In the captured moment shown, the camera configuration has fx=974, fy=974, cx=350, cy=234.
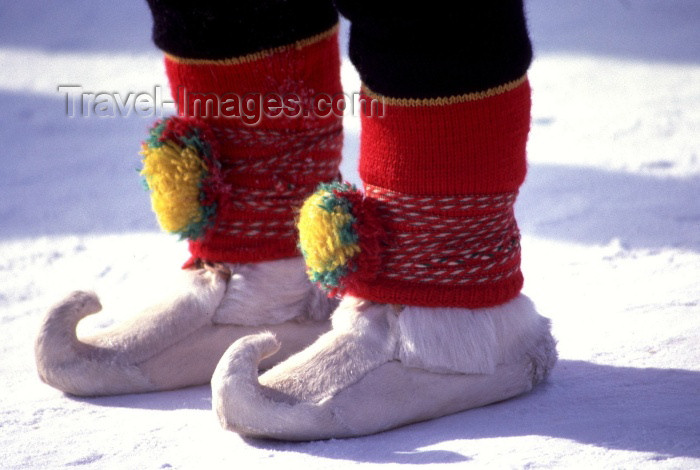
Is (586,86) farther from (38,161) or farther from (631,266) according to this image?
(38,161)

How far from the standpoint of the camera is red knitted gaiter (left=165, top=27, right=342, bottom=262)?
1019mm

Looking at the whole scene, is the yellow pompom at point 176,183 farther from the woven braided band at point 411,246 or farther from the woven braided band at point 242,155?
the woven braided band at point 411,246

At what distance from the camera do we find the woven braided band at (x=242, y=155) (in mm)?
1017

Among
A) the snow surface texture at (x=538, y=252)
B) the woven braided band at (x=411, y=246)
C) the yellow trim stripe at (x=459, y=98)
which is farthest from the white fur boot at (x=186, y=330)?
the yellow trim stripe at (x=459, y=98)

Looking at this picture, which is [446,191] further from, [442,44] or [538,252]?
[538,252]

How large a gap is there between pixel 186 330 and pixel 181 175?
0.53 ft

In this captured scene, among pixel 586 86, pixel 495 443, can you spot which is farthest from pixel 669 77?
pixel 495 443

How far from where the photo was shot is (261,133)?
1026mm

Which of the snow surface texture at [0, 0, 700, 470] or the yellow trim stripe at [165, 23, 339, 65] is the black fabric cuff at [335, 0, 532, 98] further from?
the snow surface texture at [0, 0, 700, 470]

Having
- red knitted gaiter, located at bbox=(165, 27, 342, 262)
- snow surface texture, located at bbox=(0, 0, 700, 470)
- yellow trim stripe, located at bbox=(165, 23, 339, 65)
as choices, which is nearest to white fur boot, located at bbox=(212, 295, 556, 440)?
snow surface texture, located at bbox=(0, 0, 700, 470)

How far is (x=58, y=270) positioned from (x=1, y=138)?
0.70m

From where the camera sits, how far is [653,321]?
3.55ft

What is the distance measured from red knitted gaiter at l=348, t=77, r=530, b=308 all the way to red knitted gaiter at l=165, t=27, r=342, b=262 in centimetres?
12

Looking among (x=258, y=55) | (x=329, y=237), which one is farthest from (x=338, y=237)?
(x=258, y=55)
